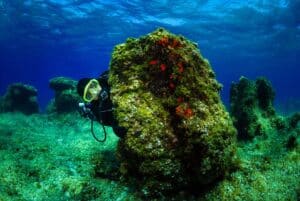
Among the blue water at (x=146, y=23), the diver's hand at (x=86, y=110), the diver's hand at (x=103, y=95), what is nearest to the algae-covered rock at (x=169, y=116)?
the diver's hand at (x=103, y=95)

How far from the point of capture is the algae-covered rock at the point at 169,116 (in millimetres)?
6715

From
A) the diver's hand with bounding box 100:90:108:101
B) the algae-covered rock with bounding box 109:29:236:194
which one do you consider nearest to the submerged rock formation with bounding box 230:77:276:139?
the algae-covered rock with bounding box 109:29:236:194

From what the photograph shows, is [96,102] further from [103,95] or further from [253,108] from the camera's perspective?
[253,108]

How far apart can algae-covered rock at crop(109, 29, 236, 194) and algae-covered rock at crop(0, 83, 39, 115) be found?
1658 cm

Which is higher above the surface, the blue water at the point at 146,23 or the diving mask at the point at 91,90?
the blue water at the point at 146,23

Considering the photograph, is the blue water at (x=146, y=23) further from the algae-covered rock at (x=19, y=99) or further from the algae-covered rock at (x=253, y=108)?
the algae-covered rock at (x=253, y=108)

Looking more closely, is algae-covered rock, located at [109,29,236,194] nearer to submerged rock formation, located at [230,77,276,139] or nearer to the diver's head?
the diver's head

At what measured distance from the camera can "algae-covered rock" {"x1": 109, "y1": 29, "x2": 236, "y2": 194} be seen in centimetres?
671

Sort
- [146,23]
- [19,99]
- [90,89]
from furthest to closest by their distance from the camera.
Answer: [146,23], [19,99], [90,89]

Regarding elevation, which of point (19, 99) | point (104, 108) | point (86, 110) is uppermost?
point (104, 108)

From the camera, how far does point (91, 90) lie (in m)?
7.74

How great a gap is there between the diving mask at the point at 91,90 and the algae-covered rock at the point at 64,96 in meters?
11.8

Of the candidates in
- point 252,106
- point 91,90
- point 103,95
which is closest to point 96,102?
point 103,95

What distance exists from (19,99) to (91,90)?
16.8 meters
